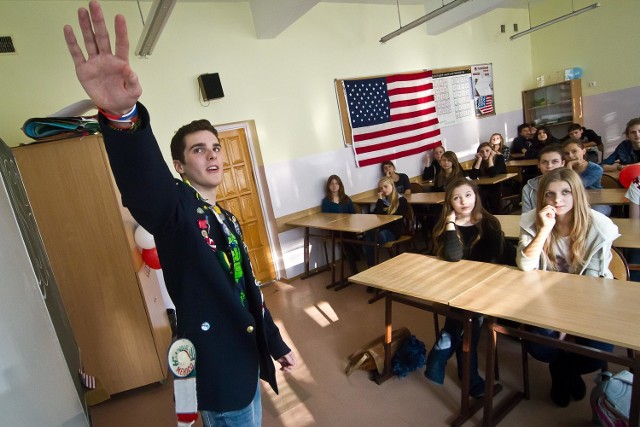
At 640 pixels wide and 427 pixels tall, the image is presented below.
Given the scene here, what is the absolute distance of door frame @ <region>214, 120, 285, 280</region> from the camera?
4.52m

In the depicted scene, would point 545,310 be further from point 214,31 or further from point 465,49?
point 465,49

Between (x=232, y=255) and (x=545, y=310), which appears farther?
(x=545, y=310)

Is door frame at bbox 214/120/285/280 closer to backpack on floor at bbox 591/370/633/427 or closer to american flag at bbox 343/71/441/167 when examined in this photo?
american flag at bbox 343/71/441/167

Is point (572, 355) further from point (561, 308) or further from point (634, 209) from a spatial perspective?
point (634, 209)

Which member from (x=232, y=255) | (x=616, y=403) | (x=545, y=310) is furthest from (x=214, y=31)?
(x=616, y=403)

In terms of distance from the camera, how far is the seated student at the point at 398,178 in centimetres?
538

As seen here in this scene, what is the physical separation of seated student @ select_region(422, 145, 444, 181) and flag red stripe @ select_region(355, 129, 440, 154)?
26cm

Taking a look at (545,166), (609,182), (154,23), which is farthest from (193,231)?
(609,182)

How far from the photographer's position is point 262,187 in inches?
186

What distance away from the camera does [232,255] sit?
107cm

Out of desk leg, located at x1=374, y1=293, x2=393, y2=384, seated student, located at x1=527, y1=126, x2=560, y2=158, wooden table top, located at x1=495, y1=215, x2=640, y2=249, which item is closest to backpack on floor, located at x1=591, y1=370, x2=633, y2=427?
wooden table top, located at x1=495, y1=215, x2=640, y2=249

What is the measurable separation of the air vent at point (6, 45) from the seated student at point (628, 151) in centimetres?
612

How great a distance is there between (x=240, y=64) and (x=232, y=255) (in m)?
3.85

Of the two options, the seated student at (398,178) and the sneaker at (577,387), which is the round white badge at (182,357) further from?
the seated student at (398,178)
